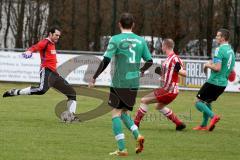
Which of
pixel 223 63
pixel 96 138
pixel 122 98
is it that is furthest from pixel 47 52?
pixel 122 98

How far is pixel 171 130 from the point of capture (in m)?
14.3

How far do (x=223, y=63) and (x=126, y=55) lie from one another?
13.5 feet

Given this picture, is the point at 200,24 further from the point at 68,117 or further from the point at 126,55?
the point at 126,55

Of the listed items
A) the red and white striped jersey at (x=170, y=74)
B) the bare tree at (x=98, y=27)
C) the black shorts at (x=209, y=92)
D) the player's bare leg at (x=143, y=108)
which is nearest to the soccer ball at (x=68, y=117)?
the player's bare leg at (x=143, y=108)

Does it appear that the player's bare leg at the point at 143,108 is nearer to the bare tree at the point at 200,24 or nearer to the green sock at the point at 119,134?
the green sock at the point at 119,134

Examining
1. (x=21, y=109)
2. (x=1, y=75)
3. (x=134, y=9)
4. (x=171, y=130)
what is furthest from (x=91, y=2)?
(x=171, y=130)

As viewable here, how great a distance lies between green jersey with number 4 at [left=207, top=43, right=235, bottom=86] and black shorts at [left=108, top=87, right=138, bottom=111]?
3626mm

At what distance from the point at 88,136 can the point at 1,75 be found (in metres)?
18.0

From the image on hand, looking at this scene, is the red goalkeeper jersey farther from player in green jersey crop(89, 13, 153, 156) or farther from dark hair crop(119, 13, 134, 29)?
dark hair crop(119, 13, 134, 29)

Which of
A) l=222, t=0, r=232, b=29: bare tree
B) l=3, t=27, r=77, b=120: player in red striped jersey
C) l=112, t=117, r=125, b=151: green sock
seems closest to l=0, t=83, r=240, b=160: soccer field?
l=112, t=117, r=125, b=151: green sock

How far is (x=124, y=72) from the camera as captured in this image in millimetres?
10727

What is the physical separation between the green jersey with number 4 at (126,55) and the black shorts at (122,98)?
0.09 metres

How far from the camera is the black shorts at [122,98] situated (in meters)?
10.6

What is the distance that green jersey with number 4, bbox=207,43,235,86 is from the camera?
46.0 feet
